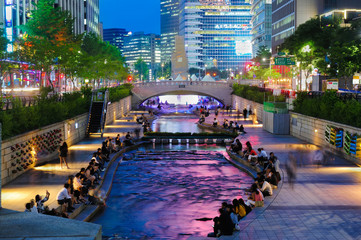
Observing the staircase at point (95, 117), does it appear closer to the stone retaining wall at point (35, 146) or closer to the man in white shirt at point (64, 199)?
the stone retaining wall at point (35, 146)

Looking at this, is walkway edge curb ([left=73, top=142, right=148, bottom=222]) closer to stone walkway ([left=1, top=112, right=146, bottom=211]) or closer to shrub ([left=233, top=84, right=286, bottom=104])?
stone walkway ([left=1, top=112, right=146, bottom=211])

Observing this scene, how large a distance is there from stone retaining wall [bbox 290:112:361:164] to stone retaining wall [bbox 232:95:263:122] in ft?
56.9

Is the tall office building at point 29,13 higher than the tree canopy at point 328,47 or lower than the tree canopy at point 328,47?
higher

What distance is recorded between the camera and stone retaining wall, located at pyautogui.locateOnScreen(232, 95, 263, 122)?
60781mm

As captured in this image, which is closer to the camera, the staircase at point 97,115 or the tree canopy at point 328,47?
the staircase at point 97,115

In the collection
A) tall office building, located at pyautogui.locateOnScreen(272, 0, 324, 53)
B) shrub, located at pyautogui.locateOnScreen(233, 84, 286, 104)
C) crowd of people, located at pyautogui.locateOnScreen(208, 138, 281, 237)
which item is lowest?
crowd of people, located at pyautogui.locateOnScreen(208, 138, 281, 237)

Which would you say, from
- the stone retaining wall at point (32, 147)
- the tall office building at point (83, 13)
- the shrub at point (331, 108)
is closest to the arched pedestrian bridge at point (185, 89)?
the tall office building at point (83, 13)

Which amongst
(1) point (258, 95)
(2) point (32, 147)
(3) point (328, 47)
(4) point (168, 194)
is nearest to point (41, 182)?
(2) point (32, 147)

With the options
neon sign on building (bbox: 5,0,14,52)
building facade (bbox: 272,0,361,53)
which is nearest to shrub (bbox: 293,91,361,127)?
neon sign on building (bbox: 5,0,14,52)

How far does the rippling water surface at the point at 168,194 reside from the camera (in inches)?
681

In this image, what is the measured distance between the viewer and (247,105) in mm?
73375

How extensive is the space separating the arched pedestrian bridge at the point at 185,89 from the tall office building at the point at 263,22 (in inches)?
2096

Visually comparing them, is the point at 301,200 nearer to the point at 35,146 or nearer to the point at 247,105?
the point at 35,146

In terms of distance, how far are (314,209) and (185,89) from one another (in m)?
83.5
